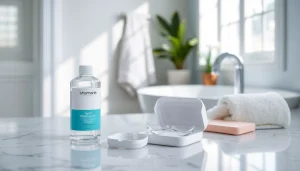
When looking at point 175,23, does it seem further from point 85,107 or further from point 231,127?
point 85,107

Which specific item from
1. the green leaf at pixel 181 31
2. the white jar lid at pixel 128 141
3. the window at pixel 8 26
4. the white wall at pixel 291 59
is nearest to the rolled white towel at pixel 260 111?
the white jar lid at pixel 128 141

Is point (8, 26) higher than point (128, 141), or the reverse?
point (8, 26)

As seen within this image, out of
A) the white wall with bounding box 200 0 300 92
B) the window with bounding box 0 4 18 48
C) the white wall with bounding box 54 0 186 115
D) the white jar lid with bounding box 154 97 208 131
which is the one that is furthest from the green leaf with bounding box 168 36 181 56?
the white jar lid with bounding box 154 97 208 131

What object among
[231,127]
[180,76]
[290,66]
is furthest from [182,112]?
[180,76]

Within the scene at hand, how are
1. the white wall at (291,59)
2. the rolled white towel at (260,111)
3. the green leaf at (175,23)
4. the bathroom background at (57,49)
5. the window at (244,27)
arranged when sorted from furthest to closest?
1. the green leaf at (175,23)
2. the bathroom background at (57,49)
3. the window at (244,27)
4. the white wall at (291,59)
5. the rolled white towel at (260,111)

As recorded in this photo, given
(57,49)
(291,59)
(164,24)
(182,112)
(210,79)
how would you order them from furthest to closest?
(164,24), (57,49), (210,79), (291,59), (182,112)

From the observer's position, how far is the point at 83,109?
0.71m

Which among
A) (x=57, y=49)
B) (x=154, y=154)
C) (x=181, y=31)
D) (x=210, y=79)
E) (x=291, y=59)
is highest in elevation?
(x=181, y=31)

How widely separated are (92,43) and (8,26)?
2.25 ft

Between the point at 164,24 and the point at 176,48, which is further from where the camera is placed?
the point at 164,24

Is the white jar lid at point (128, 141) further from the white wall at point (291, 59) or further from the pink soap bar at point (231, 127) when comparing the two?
the white wall at point (291, 59)

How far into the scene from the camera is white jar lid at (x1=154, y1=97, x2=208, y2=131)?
773 millimetres

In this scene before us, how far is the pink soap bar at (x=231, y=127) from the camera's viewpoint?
83 cm

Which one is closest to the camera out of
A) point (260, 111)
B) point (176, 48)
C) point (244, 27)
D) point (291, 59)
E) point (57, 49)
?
point (260, 111)
